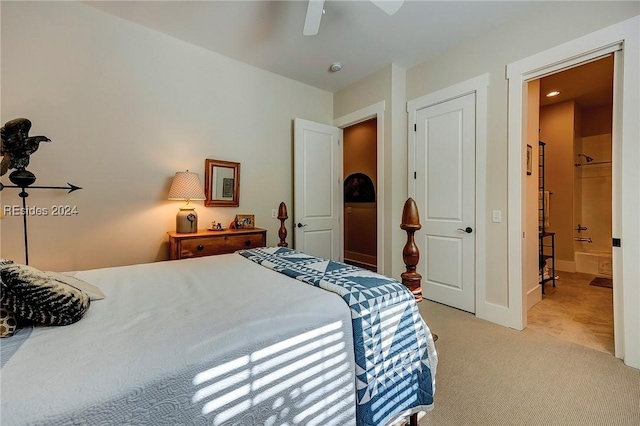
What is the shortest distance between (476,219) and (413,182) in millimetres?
849

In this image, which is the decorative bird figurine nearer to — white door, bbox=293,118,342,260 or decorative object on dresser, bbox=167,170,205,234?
decorative object on dresser, bbox=167,170,205,234

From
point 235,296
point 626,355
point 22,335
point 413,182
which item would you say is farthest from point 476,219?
point 22,335

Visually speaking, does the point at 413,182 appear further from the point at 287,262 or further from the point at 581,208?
the point at 581,208

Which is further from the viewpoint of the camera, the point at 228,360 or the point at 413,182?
the point at 413,182

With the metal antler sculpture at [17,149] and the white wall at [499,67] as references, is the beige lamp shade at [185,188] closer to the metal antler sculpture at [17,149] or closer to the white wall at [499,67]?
the metal antler sculpture at [17,149]

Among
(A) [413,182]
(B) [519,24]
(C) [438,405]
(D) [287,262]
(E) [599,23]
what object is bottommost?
(C) [438,405]

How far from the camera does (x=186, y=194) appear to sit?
2.62m

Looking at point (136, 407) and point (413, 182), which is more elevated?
point (413, 182)

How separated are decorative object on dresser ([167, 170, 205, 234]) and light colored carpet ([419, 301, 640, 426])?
2.45m

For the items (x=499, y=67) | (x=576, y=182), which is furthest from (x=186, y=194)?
(x=576, y=182)

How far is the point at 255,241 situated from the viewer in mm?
3021

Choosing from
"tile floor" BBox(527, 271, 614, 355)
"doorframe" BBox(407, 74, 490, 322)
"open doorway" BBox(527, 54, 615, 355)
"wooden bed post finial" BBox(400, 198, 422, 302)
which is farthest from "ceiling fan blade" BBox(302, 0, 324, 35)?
"open doorway" BBox(527, 54, 615, 355)

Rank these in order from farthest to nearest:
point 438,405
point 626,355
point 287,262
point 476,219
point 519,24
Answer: point 476,219 < point 519,24 < point 626,355 < point 287,262 < point 438,405

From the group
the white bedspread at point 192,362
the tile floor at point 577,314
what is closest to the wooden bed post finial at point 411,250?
the white bedspread at point 192,362
